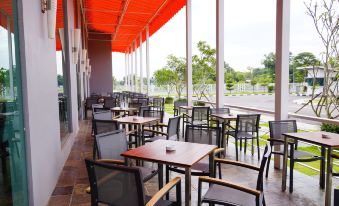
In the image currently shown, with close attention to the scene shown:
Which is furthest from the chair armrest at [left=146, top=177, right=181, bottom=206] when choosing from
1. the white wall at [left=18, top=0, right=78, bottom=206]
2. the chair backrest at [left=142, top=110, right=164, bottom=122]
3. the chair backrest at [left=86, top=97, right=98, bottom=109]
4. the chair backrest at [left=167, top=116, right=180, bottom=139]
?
the chair backrest at [left=86, top=97, right=98, bottom=109]

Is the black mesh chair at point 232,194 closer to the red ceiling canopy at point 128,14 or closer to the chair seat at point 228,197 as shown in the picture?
the chair seat at point 228,197

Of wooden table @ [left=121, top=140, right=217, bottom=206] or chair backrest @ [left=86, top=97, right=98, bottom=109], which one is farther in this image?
chair backrest @ [left=86, top=97, right=98, bottom=109]

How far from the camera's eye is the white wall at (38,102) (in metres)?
2.27

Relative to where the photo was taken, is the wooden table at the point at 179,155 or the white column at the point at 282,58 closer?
the wooden table at the point at 179,155

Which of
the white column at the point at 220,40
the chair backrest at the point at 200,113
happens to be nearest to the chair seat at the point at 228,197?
the chair backrest at the point at 200,113

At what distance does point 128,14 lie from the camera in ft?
36.8

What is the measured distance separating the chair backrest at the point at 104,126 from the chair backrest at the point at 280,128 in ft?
6.44

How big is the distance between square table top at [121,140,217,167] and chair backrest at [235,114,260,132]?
1.93 m

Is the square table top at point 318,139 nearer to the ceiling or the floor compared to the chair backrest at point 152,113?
nearer to the floor

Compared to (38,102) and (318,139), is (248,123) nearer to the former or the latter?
(318,139)

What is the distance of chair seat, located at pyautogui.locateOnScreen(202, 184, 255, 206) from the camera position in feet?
6.47

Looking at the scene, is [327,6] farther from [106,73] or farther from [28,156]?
[106,73]

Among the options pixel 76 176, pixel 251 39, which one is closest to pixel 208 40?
pixel 251 39

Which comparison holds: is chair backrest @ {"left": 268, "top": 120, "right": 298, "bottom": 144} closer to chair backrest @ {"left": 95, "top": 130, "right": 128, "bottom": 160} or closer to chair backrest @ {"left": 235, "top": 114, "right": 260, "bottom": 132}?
chair backrest @ {"left": 235, "top": 114, "right": 260, "bottom": 132}
